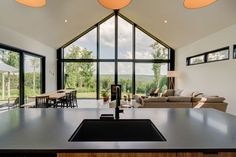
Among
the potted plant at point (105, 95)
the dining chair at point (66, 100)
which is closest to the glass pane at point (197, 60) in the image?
the potted plant at point (105, 95)

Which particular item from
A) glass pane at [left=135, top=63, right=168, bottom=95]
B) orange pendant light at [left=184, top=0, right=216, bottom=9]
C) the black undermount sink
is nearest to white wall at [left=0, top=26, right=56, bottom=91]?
glass pane at [left=135, top=63, right=168, bottom=95]

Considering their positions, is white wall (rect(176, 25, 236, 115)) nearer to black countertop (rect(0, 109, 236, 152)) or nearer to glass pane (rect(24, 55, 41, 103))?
black countertop (rect(0, 109, 236, 152))

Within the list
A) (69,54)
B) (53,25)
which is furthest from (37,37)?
(69,54)

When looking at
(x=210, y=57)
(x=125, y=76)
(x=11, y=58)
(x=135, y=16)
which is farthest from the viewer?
(x=125, y=76)

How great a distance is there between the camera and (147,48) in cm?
1106

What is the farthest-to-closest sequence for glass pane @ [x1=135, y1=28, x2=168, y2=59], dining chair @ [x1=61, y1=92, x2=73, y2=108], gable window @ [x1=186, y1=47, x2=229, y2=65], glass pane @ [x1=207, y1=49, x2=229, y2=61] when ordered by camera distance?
glass pane @ [x1=135, y1=28, x2=168, y2=59], dining chair @ [x1=61, y1=92, x2=73, y2=108], gable window @ [x1=186, y1=47, x2=229, y2=65], glass pane @ [x1=207, y1=49, x2=229, y2=61]

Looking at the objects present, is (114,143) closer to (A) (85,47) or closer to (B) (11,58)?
(B) (11,58)

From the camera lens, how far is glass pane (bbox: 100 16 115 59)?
10.9 m

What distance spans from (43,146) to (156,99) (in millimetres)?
4663

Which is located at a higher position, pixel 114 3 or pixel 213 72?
pixel 114 3

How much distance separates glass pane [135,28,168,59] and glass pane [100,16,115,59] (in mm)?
1318

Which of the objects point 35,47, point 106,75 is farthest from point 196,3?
point 106,75

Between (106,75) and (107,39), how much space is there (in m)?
1.97

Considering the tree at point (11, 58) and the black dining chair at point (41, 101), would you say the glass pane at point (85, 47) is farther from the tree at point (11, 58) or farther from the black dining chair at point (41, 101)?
the black dining chair at point (41, 101)
